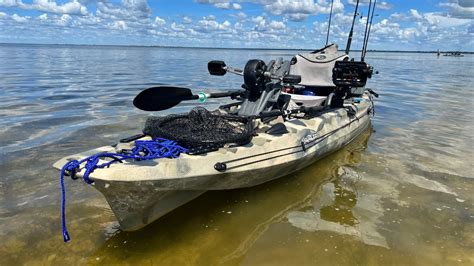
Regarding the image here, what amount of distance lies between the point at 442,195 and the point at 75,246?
5444mm

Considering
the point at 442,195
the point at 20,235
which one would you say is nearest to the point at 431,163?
the point at 442,195

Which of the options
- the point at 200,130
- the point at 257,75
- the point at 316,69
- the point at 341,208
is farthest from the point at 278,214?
the point at 316,69

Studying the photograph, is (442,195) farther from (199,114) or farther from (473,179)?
(199,114)

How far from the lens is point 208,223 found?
186 inches

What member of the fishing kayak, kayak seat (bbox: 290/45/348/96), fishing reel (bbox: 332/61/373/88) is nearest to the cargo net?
the fishing kayak

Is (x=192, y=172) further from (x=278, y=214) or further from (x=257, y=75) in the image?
(x=257, y=75)

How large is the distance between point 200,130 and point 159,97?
87cm

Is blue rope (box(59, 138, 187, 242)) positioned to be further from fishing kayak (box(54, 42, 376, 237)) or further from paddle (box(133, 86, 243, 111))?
paddle (box(133, 86, 243, 111))

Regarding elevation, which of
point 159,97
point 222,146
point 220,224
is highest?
point 159,97

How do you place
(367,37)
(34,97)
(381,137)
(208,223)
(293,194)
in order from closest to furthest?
(208,223) < (293,194) < (381,137) < (367,37) < (34,97)

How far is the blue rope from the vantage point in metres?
3.64

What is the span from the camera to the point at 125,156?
393cm

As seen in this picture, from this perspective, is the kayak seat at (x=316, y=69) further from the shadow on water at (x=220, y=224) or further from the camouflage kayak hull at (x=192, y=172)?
the shadow on water at (x=220, y=224)

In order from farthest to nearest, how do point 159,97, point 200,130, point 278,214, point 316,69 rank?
1. point 316,69
2. point 159,97
3. point 278,214
4. point 200,130
